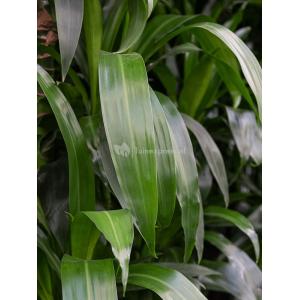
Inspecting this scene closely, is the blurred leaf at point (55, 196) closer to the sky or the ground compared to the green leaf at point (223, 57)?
closer to the ground

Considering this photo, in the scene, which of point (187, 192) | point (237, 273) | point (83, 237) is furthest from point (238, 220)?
point (83, 237)

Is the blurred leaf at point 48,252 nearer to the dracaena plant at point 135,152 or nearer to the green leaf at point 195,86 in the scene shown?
the dracaena plant at point 135,152

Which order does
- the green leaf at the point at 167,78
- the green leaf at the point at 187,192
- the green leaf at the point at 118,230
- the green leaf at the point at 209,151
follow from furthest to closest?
the green leaf at the point at 167,78 → the green leaf at the point at 209,151 → the green leaf at the point at 187,192 → the green leaf at the point at 118,230

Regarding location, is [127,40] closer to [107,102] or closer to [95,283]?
[107,102]

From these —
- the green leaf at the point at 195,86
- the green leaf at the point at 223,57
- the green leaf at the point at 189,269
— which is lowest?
the green leaf at the point at 189,269

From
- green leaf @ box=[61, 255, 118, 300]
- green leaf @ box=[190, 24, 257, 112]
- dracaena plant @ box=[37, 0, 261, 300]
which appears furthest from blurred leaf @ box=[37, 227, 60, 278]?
green leaf @ box=[190, 24, 257, 112]

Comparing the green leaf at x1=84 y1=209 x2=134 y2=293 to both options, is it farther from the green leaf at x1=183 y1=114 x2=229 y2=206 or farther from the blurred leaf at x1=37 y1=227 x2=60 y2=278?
the green leaf at x1=183 y1=114 x2=229 y2=206

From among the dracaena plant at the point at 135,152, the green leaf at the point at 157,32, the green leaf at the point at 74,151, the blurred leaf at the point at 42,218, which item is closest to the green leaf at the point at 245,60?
the dracaena plant at the point at 135,152

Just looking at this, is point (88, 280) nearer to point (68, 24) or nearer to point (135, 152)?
point (135, 152)
